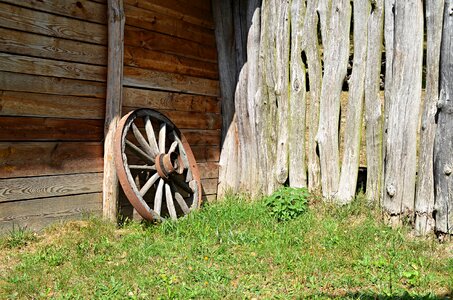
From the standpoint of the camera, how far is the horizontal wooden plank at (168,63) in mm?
5230

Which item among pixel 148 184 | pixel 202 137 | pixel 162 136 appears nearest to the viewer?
pixel 148 184

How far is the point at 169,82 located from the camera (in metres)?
5.70

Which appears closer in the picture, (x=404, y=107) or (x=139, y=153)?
(x=404, y=107)

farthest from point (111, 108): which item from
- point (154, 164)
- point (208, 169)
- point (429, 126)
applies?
point (429, 126)

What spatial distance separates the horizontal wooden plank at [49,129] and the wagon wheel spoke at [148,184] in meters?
0.70

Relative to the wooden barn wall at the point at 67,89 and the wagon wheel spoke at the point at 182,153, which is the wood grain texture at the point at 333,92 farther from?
the wooden barn wall at the point at 67,89

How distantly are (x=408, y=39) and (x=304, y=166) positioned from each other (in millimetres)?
1825

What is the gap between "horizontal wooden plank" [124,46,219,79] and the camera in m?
5.23

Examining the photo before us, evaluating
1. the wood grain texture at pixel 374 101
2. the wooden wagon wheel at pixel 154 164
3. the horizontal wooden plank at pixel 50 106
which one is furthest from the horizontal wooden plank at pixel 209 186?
the wood grain texture at pixel 374 101

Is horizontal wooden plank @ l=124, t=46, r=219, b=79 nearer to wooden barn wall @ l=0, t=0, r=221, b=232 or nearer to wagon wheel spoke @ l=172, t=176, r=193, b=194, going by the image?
wooden barn wall @ l=0, t=0, r=221, b=232

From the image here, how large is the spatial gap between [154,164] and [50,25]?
1.82 meters

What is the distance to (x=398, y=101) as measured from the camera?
457 centimetres

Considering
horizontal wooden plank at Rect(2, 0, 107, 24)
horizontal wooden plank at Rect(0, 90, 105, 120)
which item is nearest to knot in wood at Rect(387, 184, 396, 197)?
horizontal wooden plank at Rect(0, 90, 105, 120)

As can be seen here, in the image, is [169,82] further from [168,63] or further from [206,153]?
[206,153]
